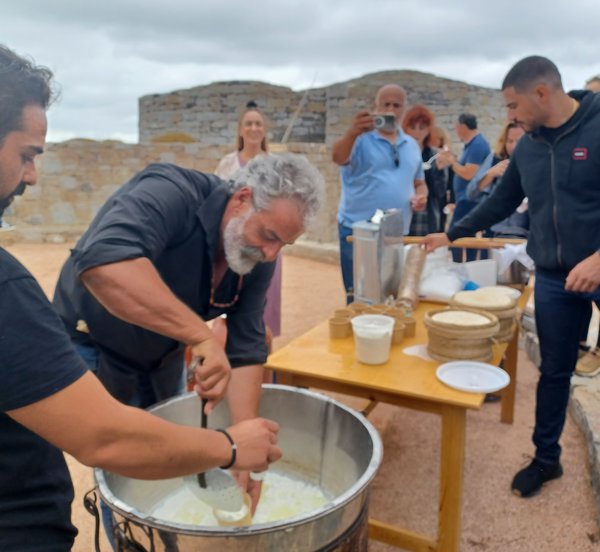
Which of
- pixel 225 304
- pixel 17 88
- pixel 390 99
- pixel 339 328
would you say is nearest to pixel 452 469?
pixel 339 328

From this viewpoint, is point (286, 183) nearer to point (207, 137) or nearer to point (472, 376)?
point (472, 376)

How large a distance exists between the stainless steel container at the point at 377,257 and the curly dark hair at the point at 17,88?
190cm

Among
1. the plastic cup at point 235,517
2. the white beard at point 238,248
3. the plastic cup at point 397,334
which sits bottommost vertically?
the plastic cup at point 235,517

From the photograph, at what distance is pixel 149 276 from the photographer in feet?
4.64

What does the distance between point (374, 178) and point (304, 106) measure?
1181 cm

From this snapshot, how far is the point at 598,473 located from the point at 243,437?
216 centimetres

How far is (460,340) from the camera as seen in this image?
7.11ft

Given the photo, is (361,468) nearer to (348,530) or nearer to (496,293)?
(348,530)

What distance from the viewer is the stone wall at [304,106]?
1349cm

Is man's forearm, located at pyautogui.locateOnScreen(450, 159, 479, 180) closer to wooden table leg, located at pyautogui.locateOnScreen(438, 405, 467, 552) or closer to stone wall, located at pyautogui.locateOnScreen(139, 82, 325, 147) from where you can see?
wooden table leg, located at pyautogui.locateOnScreen(438, 405, 467, 552)

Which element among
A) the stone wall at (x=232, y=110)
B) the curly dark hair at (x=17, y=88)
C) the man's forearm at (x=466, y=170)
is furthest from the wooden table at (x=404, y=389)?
the stone wall at (x=232, y=110)

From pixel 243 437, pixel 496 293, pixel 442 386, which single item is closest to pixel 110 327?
pixel 243 437

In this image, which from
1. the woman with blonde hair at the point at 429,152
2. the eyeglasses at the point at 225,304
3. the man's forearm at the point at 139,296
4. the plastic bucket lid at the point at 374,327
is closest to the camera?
the man's forearm at the point at 139,296

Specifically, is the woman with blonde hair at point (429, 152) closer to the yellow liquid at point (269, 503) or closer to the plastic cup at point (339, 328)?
the plastic cup at point (339, 328)
